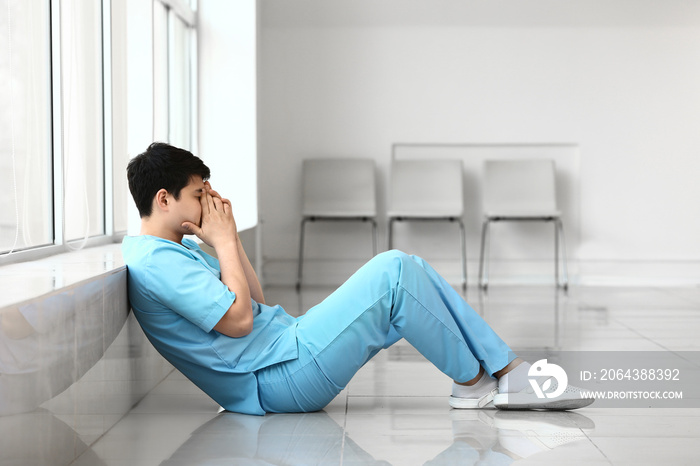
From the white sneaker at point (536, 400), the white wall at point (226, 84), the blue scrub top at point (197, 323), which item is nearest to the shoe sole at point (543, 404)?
the white sneaker at point (536, 400)

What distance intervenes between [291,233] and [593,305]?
7.13 ft

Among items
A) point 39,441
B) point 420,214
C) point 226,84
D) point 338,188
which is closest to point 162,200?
point 39,441

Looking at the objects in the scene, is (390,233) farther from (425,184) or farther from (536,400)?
(536,400)

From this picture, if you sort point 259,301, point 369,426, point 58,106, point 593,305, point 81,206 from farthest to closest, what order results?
1. point 593,305
2. point 81,206
3. point 58,106
4. point 259,301
5. point 369,426

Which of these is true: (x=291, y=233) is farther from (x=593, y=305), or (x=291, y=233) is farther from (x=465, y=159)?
(x=593, y=305)

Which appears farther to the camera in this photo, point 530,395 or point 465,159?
point 465,159

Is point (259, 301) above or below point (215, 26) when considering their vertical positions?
below

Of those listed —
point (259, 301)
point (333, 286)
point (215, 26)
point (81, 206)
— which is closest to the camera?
point (259, 301)

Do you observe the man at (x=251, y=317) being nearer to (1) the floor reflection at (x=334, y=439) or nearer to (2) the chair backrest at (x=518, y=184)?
(1) the floor reflection at (x=334, y=439)

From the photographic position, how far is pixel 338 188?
542 centimetres

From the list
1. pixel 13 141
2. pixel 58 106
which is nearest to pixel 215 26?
pixel 58 106

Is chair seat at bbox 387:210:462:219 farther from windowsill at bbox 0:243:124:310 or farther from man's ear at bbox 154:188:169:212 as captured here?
man's ear at bbox 154:188:169:212

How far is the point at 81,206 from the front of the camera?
2.62 m

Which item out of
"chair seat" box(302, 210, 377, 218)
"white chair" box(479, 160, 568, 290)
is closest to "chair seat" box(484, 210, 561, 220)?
"white chair" box(479, 160, 568, 290)
